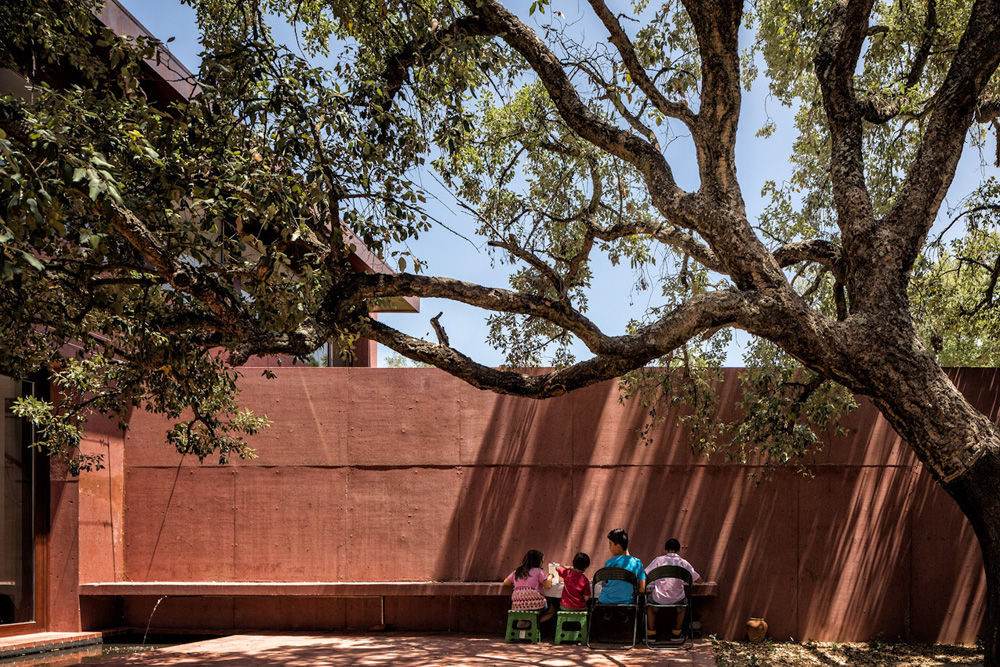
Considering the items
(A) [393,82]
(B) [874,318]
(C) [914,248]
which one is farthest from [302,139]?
(C) [914,248]

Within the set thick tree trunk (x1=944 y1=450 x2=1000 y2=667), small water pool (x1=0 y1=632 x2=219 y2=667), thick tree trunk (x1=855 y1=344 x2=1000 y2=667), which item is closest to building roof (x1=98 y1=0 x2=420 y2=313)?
thick tree trunk (x1=855 y1=344 x2=1000 y2=667)

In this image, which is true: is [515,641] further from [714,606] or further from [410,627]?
[714,606]

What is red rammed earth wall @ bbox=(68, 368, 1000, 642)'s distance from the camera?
953 cm

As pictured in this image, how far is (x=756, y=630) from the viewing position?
931 cm

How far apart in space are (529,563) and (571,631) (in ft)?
2.58

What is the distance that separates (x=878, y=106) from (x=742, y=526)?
4.54 metres

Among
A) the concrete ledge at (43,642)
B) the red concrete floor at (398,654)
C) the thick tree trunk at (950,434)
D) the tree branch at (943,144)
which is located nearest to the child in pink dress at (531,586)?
the red concrete floor at (398,654)

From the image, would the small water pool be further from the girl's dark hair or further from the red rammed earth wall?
the girl's dark hair

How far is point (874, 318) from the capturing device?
6828mm

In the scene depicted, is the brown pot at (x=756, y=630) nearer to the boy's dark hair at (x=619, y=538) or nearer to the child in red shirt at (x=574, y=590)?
the boy's dark hair at (x=619, y=538)

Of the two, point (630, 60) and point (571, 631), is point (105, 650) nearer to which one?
point (571, 631)

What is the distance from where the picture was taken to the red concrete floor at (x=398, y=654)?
7.73 meters

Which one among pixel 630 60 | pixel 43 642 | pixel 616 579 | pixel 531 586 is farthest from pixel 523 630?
pixel 630 60

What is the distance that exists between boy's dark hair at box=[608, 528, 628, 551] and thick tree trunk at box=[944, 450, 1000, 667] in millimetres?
3390
